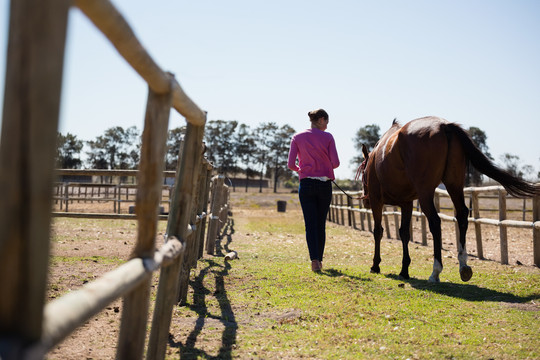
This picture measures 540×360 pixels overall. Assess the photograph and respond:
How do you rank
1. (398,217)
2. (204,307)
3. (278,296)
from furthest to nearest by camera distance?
(398,217) → (278,296) → (204,307)

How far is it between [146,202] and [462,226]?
4449 millimetres

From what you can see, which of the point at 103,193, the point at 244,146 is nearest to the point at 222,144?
the point at 244,146

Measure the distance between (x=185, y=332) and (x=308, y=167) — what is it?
11.7 feet

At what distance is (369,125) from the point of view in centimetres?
8669

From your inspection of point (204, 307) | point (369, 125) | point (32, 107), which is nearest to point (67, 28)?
point (32, 107)

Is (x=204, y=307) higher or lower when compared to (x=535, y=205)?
lower

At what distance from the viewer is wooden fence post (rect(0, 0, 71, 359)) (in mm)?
994

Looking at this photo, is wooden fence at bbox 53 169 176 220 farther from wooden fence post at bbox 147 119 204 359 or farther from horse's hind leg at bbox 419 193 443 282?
horse's hind leg at bbox 419 193 443 282

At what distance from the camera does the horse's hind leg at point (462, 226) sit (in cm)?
535

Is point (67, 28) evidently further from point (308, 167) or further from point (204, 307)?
point (308, 167)

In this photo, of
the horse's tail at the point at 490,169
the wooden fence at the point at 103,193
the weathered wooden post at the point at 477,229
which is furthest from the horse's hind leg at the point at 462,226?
the wooden fence at the point at 103,193

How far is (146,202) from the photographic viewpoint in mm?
2041

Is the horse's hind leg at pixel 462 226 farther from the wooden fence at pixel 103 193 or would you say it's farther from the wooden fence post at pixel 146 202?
the wooden fence post at pixel 146 202

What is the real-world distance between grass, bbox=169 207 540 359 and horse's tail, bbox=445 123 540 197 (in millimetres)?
1027
